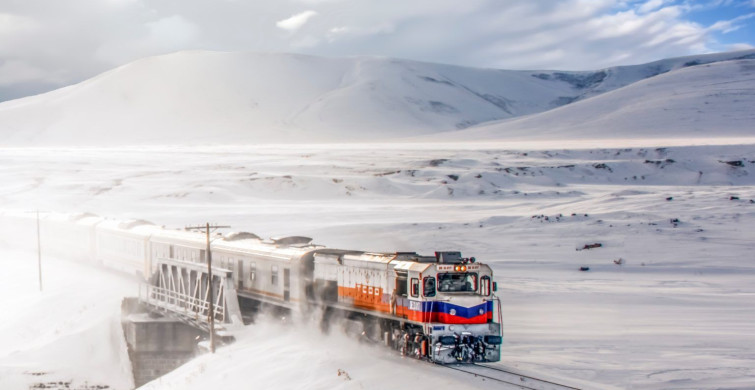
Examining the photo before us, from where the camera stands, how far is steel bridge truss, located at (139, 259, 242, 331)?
32250 millimetres

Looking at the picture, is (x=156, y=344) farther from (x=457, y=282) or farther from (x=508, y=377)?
(x=508, y=377)

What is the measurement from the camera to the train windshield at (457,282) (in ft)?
78.4

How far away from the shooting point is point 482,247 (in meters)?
52.1

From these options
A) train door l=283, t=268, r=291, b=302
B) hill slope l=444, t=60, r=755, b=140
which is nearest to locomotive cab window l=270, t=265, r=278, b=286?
train door l=283, t=268, r=291, b=302

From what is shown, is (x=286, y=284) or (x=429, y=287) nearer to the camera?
(x=429, y=287)

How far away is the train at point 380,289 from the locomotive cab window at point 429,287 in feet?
0.09

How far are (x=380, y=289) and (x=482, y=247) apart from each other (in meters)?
27.1

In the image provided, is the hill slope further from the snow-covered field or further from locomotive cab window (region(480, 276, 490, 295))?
locomotive cab window (region(480, 276, 490, 295))

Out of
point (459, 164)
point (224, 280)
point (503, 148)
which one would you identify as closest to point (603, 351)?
point (224, 280)

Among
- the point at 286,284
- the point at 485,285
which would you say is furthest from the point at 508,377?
the point at 286,284

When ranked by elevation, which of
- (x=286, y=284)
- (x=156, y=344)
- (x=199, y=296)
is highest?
(x=286, y=284)

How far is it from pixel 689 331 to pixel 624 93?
170933mm

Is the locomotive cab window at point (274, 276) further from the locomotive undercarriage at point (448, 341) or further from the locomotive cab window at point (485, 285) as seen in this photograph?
the locomotive cab window at point (485, 285)

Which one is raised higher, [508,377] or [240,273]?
[240,273]
